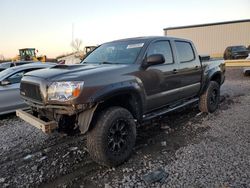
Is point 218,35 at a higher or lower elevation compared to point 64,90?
higher

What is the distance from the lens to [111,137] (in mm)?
4051

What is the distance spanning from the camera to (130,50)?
4.93m

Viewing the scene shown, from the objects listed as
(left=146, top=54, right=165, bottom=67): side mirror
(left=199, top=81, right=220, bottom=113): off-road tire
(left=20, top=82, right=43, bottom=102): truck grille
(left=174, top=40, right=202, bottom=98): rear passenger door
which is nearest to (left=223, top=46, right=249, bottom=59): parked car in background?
(left=199, top=81, right=220, bottom=113): off-road tire

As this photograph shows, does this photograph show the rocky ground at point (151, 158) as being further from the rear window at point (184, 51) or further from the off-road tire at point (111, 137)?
the rear window at point (184, 51)

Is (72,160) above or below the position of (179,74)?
below

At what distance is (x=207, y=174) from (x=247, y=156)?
96 centimetres

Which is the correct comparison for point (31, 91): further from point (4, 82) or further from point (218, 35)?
point (218, 35)

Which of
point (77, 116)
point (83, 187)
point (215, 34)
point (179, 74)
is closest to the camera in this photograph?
point (83, 187)

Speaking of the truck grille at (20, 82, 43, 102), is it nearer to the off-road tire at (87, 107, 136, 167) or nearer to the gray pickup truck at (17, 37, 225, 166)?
the gray pickup truck at (17, 37, 225, 166)

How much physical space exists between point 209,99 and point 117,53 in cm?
318

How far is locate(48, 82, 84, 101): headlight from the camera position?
3.64m

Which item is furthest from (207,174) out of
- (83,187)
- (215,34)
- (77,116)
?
(215,34)

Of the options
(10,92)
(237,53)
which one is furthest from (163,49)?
(237,53)

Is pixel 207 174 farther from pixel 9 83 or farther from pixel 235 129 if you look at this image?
pixel 9 83
